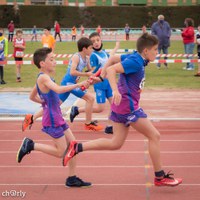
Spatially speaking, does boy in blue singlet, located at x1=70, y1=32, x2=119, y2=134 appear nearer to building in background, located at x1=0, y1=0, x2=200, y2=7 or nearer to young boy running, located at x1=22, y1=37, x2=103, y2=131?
young boy running, located at x1=22, y1=37, x2=103, y2=131

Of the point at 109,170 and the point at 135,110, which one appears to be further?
the point at 109,170

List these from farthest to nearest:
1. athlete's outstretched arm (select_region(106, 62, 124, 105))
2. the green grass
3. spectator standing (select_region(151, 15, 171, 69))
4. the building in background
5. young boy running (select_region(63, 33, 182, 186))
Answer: the building in background
spectator standing (select_region(151, 15, 171, 69))
the green grass
young boy running (select_region(63, 33, 182, 186))
athlete's outstretched arm (select_region(106, 62, 124, 105))

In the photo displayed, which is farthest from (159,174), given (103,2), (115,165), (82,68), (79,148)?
(103,2)

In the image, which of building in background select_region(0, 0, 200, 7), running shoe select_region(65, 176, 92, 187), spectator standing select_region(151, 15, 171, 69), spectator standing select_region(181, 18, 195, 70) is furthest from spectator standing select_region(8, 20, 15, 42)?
running shoe select_region(65, 176, 92, 187)

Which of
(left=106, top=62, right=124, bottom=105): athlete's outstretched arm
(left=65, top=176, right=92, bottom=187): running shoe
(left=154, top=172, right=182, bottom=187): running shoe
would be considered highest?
(left=106, top=62, right=124, bottom=105): athlete's outstretched arm

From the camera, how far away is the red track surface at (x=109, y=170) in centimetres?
689

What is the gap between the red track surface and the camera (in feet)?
22.6

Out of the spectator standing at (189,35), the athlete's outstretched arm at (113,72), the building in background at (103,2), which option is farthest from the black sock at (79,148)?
the building in background at (103,2)

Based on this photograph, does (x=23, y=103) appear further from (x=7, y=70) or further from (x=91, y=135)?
(x=7, y=70)

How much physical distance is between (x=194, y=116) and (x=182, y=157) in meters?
3.84

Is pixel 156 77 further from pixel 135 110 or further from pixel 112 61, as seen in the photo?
pixel 135 110

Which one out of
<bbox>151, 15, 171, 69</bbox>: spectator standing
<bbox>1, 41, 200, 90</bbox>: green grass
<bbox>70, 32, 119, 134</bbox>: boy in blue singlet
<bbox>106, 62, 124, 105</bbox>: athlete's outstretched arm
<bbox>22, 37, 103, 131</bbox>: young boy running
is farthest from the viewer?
<bbox>151, 15, 171, 69</bbox>: spectator standing

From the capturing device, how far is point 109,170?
8.05m

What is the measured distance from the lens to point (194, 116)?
41.1 feet
